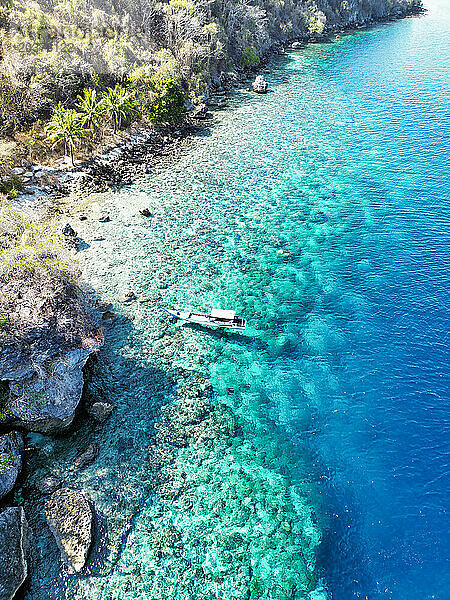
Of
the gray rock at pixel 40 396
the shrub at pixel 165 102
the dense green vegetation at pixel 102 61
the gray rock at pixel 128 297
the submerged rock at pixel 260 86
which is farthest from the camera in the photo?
the submerged rock at pixel 260 86

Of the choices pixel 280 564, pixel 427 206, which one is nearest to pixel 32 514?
pixel 280 564

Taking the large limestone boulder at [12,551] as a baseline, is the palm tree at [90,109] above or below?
above

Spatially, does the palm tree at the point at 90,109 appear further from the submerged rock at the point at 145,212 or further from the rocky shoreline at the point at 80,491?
the rocky shoreline at the point at 80,491

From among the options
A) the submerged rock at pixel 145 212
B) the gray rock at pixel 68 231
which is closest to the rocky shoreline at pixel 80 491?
the gray rock at pixel 68 231

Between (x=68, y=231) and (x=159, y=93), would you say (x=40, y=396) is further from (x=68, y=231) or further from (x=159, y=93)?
(x=159, y=93)

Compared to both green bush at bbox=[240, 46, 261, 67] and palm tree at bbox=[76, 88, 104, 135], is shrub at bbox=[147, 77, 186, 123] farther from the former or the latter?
green bush at bbox=[240, 46, 261, 67]

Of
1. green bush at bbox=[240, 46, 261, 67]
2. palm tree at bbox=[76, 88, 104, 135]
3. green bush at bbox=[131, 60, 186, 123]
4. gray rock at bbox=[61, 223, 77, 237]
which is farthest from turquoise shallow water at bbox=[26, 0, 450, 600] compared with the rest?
green bush at bbox=[240, 46, 261, 67]

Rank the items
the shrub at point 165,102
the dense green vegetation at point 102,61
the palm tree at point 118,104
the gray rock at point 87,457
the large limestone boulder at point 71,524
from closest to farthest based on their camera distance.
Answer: the large limestone boulder at point 71,524
the gray rock at point 87,457
the dense green vegetation at point 102,61
the palm tree at point 118,104
the shrub at point 165,102
